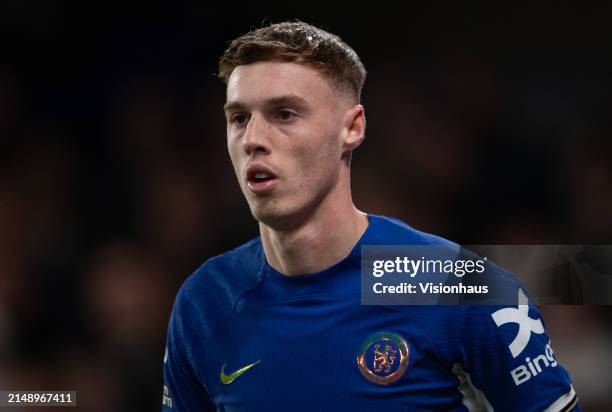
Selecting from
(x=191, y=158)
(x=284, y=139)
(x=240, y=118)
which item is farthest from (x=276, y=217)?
(x=191, y=158)

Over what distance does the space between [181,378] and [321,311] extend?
551 millimetres

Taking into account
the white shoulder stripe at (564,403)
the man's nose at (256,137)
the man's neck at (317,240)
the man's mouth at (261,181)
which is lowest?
the white shoulder stripe at (564,403)

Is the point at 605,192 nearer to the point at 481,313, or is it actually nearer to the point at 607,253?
the point at 607,253

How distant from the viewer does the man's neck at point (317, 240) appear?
2.25 m

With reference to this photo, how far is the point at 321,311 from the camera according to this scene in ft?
7.45

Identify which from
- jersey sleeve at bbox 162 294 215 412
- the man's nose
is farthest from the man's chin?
jersey sleeve at bbox 162 294 215 412

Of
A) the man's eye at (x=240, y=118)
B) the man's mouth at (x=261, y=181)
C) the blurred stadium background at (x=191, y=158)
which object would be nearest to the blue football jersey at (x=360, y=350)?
the man's mouth at (x=261, y=181)

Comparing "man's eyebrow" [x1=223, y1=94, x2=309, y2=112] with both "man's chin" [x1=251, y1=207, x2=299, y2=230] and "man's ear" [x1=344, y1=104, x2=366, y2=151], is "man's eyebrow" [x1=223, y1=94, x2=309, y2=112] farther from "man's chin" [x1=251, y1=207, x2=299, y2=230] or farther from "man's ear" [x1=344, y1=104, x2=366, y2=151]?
"man's chin" [x1=251, y1=207, x2=299, y2=230]

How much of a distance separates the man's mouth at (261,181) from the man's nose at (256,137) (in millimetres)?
50

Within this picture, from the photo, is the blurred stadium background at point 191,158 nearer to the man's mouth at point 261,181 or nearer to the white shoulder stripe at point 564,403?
the white shoulder stripe at point 564,403

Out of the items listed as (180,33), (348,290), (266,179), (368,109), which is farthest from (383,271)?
(180,33)

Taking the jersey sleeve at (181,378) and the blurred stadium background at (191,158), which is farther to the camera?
the blurred stadium background at (191,158)

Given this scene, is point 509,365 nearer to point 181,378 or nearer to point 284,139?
point 284,139

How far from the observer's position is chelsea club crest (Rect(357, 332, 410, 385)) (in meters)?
2.14
